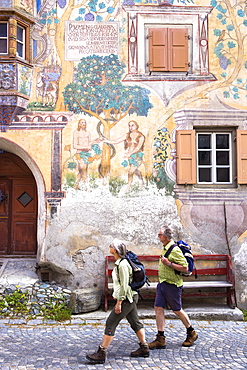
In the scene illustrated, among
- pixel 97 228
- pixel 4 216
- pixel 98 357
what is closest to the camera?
pixel 98 357

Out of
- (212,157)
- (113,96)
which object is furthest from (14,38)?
(212,157)

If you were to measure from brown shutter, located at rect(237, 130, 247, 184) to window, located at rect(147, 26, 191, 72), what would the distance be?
69.0 inches

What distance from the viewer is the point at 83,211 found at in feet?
27.5

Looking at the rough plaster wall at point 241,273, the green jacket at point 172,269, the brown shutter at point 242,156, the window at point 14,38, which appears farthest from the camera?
the brown shutter at point 242,156

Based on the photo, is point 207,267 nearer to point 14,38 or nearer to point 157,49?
point 157,49

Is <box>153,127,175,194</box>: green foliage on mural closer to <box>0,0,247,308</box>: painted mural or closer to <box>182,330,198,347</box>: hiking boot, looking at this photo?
<box>0,0,247,308</box>: painted mural

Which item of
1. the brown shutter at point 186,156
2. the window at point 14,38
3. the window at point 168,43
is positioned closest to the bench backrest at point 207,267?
the brown shutter at point 186,156

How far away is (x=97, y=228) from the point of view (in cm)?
833

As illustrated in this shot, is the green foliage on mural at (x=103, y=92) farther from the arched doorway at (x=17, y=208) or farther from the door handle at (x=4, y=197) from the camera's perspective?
the door handle at (x=4, y=197)

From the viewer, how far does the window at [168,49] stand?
28.6 ft

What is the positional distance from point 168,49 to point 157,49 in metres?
0.23

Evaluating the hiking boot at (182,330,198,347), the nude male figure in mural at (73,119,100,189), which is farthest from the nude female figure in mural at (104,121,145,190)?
the hiking boot at (182,330,198,347)

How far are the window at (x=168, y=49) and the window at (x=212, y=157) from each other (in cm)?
139

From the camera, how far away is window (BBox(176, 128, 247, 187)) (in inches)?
336
